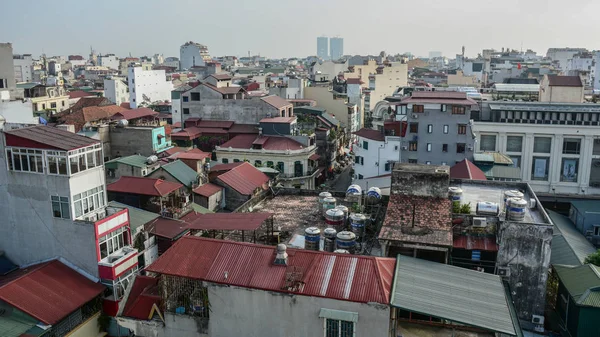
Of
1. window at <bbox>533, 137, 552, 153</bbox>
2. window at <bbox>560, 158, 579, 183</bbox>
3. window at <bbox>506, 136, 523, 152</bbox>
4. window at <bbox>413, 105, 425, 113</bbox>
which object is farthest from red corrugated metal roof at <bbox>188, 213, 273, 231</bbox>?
window at <bbox>560, 158, 579, 183</bbox>

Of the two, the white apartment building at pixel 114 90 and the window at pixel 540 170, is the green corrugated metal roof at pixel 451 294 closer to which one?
the window at pixel 540 170

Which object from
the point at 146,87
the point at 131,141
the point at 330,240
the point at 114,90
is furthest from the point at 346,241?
the point at 146,87

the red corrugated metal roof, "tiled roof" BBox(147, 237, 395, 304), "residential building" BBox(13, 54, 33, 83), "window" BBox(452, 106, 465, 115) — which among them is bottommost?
"tiled roof" BBox(147, 237, 395, 304)

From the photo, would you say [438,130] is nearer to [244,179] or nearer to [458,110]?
[458,110]

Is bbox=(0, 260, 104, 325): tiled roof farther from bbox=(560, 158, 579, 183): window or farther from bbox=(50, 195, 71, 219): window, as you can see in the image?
bbox=(560, 158, 579, 183): window

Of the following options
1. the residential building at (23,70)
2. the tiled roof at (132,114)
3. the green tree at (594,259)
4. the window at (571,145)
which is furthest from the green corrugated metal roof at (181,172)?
the residential building at (23,70)

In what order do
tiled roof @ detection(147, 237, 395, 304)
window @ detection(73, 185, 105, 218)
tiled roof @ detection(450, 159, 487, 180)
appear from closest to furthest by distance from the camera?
tiled roof @ detection(147, 237, 395, 304)
window @ detection(73, 185, 105, 218)
tiled roof @ detection(450, 159, 487, 180)
